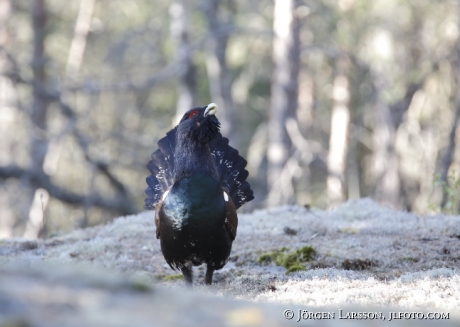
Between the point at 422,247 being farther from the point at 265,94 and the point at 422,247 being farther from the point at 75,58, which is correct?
the point at 265,94

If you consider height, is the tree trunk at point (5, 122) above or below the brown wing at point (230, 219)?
above

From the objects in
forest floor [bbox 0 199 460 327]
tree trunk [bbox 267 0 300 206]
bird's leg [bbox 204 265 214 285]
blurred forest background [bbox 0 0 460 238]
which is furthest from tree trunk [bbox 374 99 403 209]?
bird's leg [bbox 204 265 214 285]

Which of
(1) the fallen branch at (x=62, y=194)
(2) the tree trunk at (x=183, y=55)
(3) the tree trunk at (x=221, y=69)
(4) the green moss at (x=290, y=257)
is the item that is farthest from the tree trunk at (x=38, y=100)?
(4) the green moss at (x=290, y=257)

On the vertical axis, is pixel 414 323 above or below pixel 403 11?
below

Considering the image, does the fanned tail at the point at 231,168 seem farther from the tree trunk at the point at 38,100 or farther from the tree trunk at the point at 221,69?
the tree trunk at the point at 38,100

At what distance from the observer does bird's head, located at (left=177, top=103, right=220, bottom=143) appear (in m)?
5.96

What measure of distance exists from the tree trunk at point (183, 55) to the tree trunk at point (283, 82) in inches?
81.5

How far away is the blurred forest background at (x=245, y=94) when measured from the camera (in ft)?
47.2

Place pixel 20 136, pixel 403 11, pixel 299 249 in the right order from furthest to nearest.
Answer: pixel 20 136
pixel 403 11
pixel 299 249

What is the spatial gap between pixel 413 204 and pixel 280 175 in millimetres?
7370

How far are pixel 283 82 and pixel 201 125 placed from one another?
845 centimetres

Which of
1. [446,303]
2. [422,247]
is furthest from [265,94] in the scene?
[446,303]

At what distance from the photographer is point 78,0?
2506 cm

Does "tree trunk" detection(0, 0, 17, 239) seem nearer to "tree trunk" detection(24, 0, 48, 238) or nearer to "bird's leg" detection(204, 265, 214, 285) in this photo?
"tree trunk" detection(24, 0, 48, 238)
